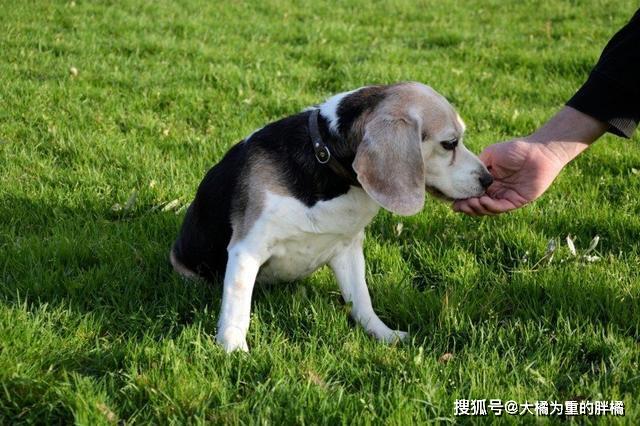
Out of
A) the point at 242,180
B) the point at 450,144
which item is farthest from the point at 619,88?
the point at 242,180

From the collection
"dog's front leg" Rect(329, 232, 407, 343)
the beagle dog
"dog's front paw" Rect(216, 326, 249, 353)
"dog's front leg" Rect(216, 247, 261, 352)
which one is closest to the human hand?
the beagle dog

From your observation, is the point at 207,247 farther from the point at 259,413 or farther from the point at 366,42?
the point at 366,42

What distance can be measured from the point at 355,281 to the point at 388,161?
852 mm

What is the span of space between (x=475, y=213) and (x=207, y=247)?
148cm

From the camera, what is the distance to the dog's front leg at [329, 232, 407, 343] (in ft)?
12.3

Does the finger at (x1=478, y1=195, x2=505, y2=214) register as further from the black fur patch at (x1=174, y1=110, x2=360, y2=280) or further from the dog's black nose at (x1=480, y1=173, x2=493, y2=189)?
the black fur patch at (x1=174, y1=110, x2=360, y2=280)

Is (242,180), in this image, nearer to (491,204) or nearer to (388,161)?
(388,161)

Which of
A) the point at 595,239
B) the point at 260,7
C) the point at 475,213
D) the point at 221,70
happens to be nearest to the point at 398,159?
the point at 475,213

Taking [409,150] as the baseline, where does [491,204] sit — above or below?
below

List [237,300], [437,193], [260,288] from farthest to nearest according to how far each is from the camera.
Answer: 1. [260,288]
2. [437,193]
3. [237,300]

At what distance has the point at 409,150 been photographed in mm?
3281

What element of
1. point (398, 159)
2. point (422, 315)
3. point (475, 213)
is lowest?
point (422, 315)

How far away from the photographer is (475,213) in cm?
388

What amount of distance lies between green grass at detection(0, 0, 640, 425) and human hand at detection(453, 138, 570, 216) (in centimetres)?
45
